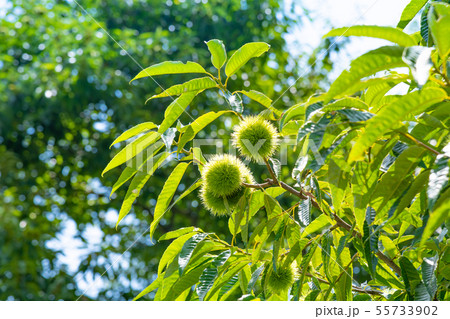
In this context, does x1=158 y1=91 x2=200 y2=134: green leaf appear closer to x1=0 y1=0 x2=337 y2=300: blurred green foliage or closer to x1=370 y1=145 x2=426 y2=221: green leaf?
x1=370 y1=145 x2=426 y2=221: green leaf

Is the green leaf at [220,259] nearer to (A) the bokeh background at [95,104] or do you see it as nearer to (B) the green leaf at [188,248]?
(B) the green leaf at [188,248]

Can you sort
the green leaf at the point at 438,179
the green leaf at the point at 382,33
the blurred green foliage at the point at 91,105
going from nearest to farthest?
the green leaf at the point at 438,179 → the green leaf at the point at 382,33 → the blurred green foliage at the point at 91,105

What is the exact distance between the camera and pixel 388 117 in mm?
617

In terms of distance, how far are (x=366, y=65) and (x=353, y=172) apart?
0.80ft

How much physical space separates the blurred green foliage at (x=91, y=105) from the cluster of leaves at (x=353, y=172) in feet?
9.04

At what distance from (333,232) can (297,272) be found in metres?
0.22

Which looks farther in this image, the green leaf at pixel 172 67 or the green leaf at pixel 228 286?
the green leaf at pixel 228 286

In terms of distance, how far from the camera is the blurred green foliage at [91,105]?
3.93 metres

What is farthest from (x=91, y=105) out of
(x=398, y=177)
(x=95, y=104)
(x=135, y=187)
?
(x=398, y=177)

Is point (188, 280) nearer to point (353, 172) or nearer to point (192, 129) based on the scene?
point (192, 129)

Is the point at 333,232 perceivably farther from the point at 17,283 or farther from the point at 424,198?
the point at 17,283

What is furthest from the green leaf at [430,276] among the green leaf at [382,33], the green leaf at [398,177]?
the green leaf at [382,33]

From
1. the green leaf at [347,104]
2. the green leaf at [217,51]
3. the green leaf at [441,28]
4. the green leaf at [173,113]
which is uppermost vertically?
the green leaf at [441,28]

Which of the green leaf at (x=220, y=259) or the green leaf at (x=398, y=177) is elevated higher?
the green leaf at (x=398, y=177)
